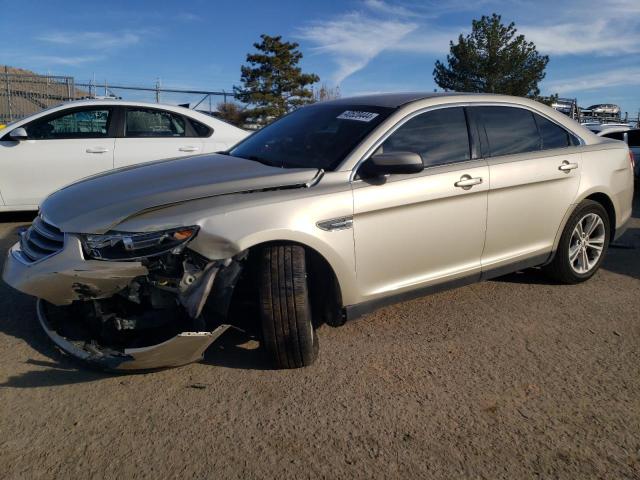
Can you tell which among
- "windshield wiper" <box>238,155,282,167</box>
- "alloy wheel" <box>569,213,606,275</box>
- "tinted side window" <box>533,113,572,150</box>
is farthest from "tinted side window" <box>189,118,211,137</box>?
"alloy wheel" <box>569,213,606,275</box>

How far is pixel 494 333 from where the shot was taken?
3535 mm

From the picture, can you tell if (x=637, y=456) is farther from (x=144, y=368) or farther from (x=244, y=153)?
(x=244, y=153)

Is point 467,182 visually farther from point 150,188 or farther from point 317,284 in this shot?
point 150,188

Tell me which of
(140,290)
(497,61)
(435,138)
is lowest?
(140,290)

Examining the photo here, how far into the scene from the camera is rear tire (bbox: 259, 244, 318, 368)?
2826 mm

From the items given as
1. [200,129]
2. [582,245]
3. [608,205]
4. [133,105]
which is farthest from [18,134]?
[608,205]

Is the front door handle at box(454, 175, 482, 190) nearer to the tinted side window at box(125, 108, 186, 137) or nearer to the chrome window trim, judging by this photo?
the chrome window trim

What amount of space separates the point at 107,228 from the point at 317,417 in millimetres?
1439

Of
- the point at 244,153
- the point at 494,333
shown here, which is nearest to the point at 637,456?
the point at 494,333

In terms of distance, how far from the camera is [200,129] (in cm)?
716

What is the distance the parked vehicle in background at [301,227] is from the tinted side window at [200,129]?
10.4 ft

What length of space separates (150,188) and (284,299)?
100 cm

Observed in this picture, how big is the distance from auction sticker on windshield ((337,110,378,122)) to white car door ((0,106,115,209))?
4018 millimetres

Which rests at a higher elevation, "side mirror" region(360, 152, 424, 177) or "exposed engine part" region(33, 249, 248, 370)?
"side mirror" region(360, 152, 424, 177)
